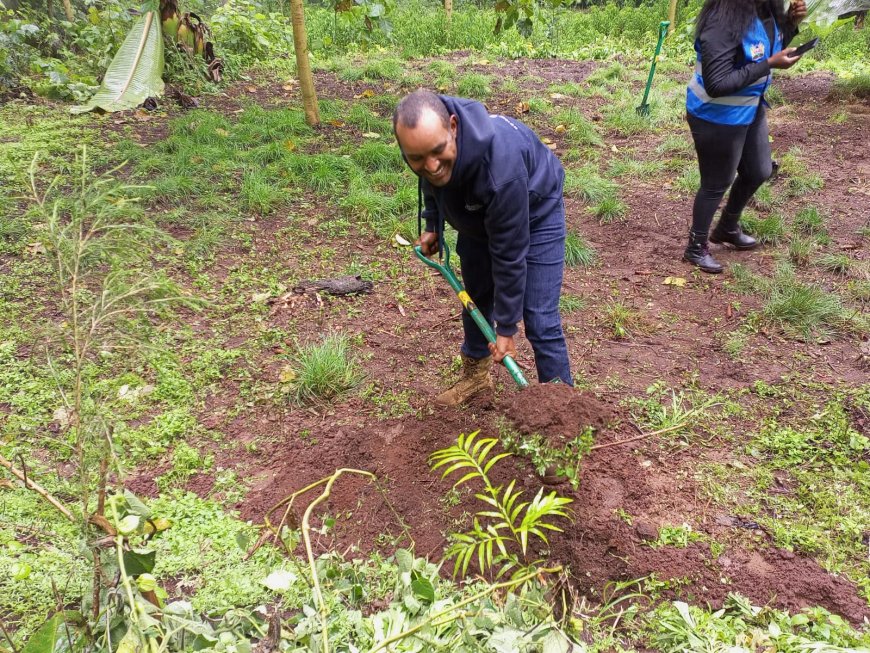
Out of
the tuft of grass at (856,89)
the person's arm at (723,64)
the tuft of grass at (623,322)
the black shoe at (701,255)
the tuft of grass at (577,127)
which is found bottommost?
the tuft of grass at (623,322)

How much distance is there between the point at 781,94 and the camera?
7488mm

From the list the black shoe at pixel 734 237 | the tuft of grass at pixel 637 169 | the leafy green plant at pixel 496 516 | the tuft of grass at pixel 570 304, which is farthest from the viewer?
the tuft of grass at pixel 637 169

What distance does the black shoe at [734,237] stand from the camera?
4.19 metres

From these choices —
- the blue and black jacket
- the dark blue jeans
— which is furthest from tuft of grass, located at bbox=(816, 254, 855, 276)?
the dark blue jeans

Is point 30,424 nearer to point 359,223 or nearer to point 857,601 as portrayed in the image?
point 359,223

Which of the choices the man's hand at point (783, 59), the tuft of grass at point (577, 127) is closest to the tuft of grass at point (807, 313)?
the man's hand at point (783, 59)

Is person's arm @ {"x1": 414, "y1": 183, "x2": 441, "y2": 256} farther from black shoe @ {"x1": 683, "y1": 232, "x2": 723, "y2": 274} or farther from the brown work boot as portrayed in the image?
black shoe @ {"x1": 683, "y1": 232, "x2": 723, "y2": 274}

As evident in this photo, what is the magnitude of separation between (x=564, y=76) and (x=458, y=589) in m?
8.55

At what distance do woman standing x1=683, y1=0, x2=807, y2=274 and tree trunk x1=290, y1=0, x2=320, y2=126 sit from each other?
3.52m

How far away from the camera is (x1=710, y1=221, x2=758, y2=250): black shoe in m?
4.19

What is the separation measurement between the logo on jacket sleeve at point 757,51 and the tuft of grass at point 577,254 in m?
1.59

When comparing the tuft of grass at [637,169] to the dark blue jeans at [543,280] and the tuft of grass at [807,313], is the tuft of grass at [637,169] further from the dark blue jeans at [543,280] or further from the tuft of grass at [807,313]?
the dark blue jeans at [543,280]

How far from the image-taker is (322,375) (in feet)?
9.77

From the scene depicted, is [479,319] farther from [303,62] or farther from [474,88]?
[474,88]
